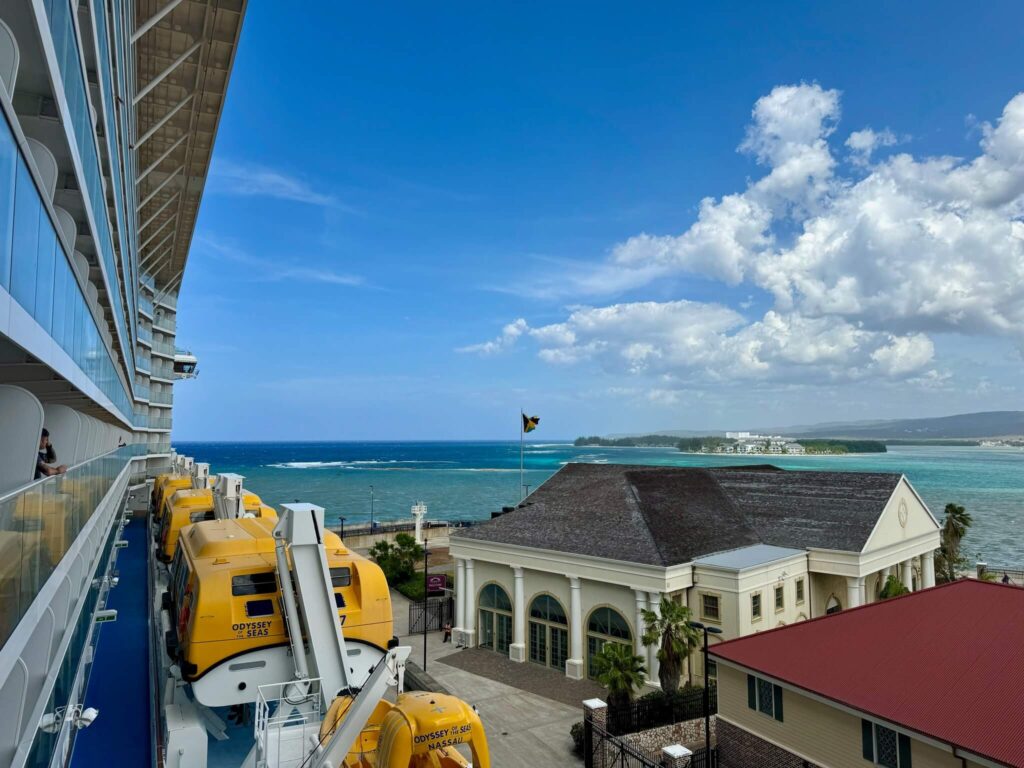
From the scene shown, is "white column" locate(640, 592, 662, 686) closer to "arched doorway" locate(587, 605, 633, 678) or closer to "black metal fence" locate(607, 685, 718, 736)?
"arched doorway" locate(587, 605, 633, 678)

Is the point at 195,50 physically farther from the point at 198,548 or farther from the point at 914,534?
the point at 914,534

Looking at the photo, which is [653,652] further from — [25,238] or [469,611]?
[25,238]

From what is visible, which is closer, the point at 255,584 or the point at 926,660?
the point at 255,584

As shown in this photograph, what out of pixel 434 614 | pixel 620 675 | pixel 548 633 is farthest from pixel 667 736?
pixel 434 614

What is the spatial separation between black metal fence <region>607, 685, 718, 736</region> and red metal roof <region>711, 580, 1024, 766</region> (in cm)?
401

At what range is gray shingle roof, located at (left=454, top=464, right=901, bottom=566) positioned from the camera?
28.1 meters

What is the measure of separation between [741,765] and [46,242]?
19.4m

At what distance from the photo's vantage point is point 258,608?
13273 mm

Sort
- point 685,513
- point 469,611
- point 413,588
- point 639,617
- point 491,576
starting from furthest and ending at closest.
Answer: point 413,588, point 685,513, point 469,611, point 491,576, point 639,617

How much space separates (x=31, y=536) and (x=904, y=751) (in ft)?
52.9

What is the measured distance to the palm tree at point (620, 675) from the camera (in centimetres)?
2109

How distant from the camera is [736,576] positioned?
25.0m

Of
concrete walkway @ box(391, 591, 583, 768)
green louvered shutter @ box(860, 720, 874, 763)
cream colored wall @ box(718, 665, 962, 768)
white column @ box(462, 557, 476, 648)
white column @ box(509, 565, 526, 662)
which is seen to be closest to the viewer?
cream colored wall @ box(718, 665, 962, 768)

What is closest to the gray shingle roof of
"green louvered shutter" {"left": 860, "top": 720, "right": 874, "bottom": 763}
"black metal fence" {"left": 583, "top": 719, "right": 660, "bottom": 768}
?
"black metal fence" {"left": 583, "top": 719, "right": 660, "bottom": 768}
